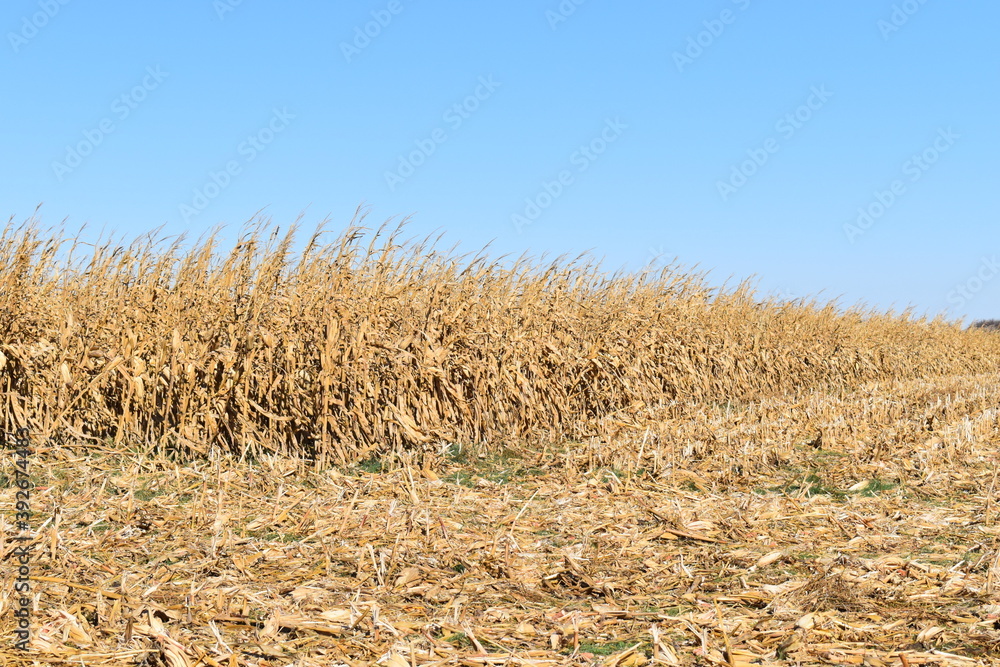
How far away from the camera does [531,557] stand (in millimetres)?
5277

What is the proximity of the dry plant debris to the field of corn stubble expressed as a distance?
22 millimetres

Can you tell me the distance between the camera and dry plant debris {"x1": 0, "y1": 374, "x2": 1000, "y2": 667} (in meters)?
3.93

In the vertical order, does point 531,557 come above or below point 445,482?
below

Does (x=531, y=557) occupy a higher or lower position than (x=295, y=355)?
lower

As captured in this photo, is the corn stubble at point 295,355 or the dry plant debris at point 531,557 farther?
the corn stubble at point 295,355

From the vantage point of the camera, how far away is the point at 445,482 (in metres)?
7.57

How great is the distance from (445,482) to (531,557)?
2386 mm

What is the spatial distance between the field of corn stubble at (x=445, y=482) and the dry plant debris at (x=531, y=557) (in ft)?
0.07

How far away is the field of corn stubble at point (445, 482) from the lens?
13.4 feet

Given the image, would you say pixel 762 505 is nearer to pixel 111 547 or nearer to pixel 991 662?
pixel 991 662

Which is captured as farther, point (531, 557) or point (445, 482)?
point (445, 482)

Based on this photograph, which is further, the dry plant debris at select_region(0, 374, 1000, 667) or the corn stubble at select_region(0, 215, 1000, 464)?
the corn stubble at select_region(0, 215, 1000, 464)

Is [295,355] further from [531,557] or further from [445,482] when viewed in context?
[531,557]

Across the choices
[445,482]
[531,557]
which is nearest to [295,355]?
[445,482]
